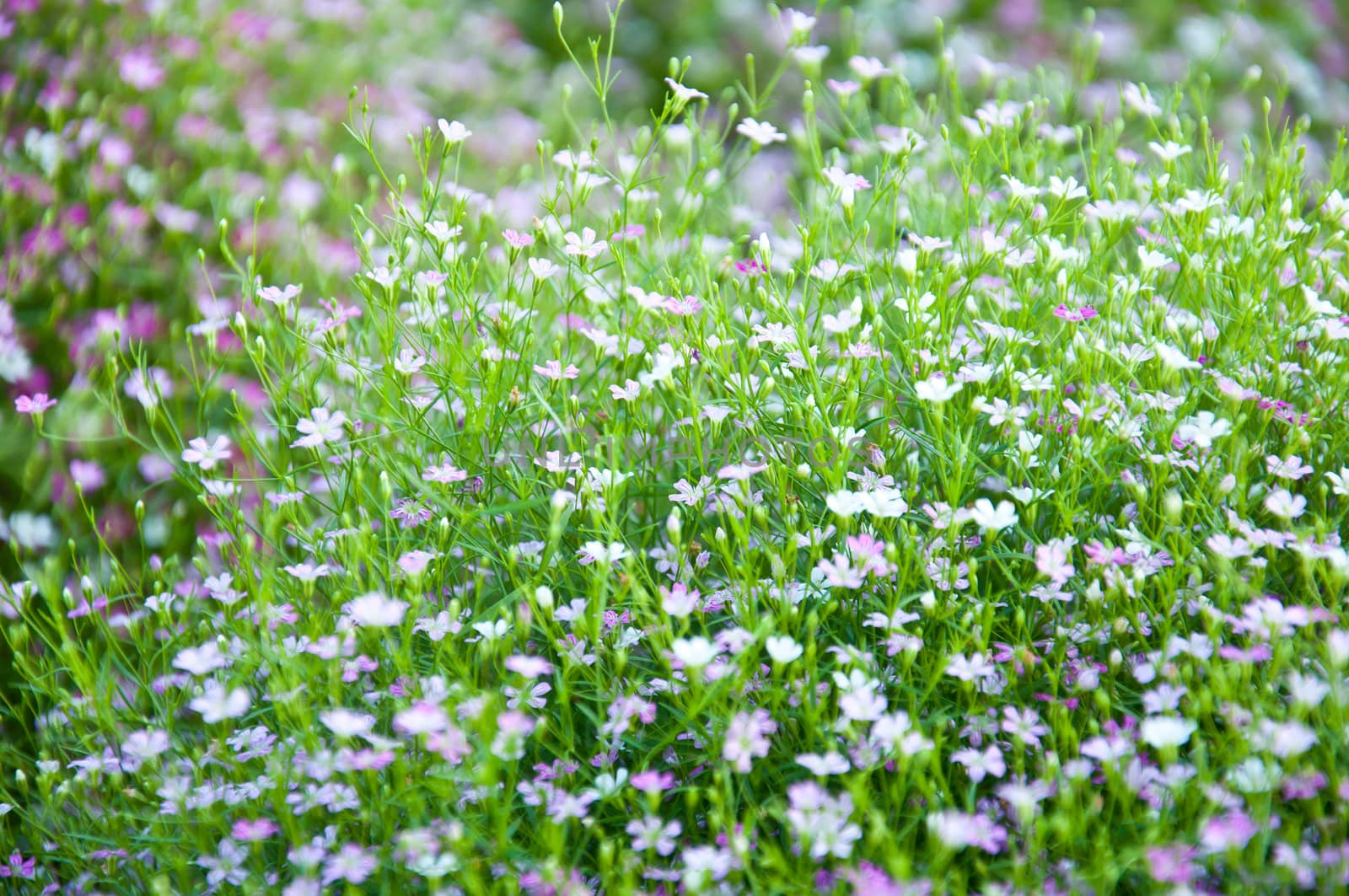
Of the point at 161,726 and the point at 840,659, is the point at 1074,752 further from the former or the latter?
the point at 161,726

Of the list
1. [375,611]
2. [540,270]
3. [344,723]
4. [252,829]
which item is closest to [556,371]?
[540,270]

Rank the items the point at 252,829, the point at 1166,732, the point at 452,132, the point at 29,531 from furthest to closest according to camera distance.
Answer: the point at 29,531, the point at 452,132, the point at 252,829, the point at 1166,732

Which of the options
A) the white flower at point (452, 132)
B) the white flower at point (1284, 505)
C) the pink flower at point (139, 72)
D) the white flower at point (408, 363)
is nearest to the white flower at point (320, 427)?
the white flower at point (408, 363)

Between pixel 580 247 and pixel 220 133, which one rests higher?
pixel 580 247

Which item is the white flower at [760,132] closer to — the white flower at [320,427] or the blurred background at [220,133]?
the blurred background at [220,133]

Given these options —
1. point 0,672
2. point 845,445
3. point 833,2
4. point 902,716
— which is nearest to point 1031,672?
point 902,716

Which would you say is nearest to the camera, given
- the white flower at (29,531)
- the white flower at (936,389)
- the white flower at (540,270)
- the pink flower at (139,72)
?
the white flower at (936,389)

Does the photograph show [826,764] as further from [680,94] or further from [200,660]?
[680,94]
